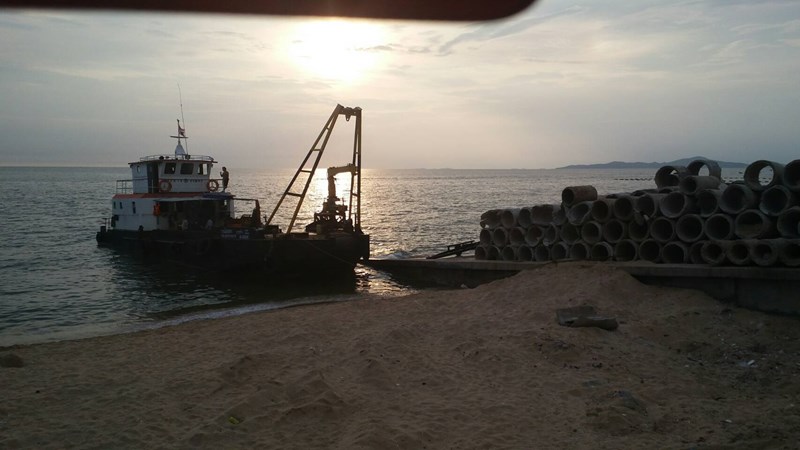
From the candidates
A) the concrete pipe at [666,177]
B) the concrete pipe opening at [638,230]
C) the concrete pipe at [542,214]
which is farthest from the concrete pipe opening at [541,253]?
the concrete pipe at [666,177]

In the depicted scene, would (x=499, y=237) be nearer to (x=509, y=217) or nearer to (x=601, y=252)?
(x=509, y=217)

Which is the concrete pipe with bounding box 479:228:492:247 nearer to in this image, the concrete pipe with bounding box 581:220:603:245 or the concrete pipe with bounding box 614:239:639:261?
the concrete pipe with bounding box 581:220:603:245

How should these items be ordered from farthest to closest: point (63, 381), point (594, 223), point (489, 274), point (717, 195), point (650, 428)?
point (489, 274) < point (594, 223) < point (717, 195) < point (63, 381) < point (650, 428)

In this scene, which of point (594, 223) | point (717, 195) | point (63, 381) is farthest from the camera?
point (594, 223)

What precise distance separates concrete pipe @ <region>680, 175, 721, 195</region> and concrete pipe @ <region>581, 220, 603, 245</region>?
1911 mm

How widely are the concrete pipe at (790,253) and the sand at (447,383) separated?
1056 millimetres

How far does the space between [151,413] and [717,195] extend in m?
9.92

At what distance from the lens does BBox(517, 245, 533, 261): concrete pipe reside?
14859 millimetres

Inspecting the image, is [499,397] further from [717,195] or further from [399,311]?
[717,195]

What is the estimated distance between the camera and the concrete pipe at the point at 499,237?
1530cm

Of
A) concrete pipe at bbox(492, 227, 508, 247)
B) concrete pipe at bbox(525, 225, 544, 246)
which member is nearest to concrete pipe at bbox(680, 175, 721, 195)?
concrete pipe at bbox(525, 225, 544, 246)

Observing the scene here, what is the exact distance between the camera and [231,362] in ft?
28.1

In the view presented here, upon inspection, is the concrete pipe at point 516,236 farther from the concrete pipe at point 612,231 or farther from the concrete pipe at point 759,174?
the concrete pipe at point 759,174

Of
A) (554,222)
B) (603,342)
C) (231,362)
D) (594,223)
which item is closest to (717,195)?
(594,223)
